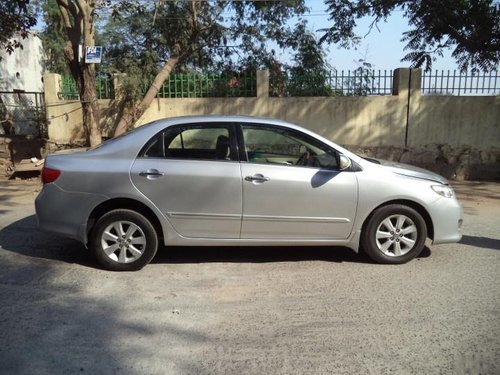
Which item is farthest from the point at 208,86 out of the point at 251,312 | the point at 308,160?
the point at 251,312

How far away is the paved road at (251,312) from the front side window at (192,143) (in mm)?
1207

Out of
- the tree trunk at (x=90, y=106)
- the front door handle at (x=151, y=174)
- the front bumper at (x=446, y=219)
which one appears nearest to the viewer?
the front door handle at (x=151, y=174)

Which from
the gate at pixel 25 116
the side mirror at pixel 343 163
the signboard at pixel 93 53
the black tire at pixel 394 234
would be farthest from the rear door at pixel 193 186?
the gate at pixel 25 116

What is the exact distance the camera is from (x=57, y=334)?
12.6ft

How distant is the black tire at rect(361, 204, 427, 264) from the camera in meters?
5.32

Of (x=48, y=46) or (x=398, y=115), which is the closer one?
(x=398, y=115)

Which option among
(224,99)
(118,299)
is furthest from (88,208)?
(224,99)

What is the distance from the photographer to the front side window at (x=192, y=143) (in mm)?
5262

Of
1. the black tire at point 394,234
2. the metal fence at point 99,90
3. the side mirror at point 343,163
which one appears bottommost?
the black tire at point 394,234

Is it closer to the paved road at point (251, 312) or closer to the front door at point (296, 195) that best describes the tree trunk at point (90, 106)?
the paved road at point (251, 312)

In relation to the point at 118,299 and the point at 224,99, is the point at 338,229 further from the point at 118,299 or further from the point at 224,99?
the point at 224,99

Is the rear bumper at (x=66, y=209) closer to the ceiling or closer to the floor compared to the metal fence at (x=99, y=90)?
closer to the floor

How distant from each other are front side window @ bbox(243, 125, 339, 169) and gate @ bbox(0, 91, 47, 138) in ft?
27.7

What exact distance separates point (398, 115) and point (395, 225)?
6719 millimetres
